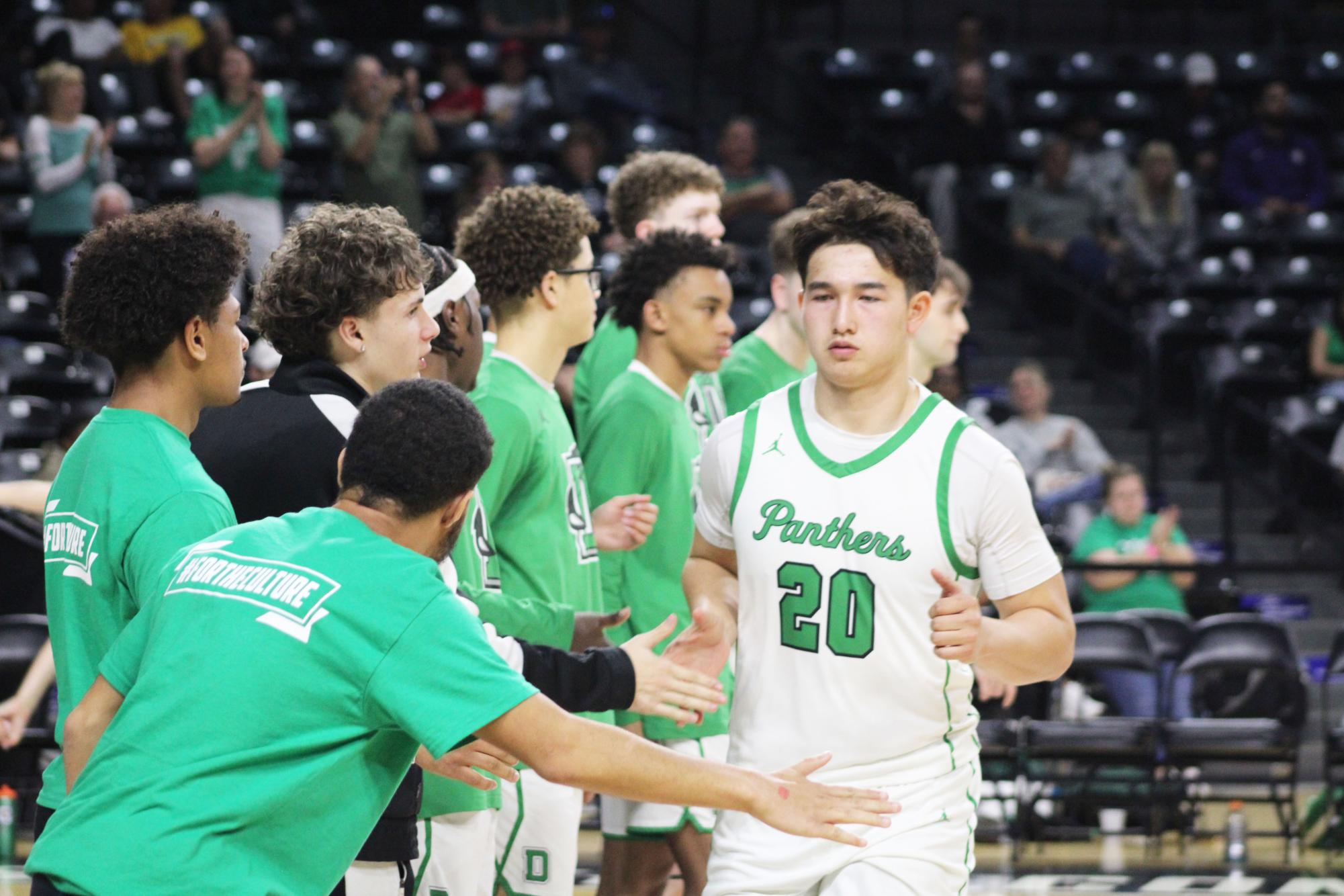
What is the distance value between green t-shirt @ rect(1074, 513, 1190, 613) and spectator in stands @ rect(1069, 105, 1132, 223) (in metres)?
4.79

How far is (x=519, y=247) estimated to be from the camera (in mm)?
5035

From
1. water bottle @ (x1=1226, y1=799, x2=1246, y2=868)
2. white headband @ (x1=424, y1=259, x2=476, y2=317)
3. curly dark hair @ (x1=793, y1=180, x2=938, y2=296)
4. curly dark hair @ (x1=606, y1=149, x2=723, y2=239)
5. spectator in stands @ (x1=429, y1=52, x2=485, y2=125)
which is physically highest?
spectator in stands @ (x1=429, y1=52, x2=485, y2=125)

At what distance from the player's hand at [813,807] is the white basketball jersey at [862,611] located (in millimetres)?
667

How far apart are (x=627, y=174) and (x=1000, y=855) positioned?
3.78 meters

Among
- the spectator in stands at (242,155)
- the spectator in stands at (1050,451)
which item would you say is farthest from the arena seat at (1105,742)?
the spectator in stands at (242,155)

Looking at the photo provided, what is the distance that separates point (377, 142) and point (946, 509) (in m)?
9.12

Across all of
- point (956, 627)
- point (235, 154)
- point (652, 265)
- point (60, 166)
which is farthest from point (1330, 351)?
point (956, 627)

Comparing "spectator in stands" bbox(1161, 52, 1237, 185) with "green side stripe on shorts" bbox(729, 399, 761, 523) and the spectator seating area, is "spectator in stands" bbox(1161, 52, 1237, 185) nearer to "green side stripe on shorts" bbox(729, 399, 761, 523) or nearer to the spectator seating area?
the spectator seating area

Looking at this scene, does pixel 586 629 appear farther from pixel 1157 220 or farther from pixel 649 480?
pixel 1157 220

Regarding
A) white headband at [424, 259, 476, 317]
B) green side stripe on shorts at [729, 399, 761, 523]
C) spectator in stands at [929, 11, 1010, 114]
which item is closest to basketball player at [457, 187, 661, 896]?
white headband at [424, 259, 476, 317]

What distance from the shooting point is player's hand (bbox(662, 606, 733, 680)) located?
3.77 meters

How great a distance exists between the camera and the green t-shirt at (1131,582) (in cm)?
970

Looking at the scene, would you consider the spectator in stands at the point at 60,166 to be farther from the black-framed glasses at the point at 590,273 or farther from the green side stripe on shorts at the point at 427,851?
the green side stripe on shorts at the point at 427,851

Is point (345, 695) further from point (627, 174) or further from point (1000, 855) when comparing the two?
point (1000, 855)
